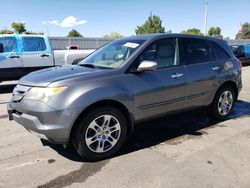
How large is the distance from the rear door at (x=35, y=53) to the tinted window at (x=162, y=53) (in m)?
6.61

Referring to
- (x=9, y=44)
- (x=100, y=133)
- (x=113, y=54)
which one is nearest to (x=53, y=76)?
(x=100, y=133)

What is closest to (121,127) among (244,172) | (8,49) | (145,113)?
(145,113)

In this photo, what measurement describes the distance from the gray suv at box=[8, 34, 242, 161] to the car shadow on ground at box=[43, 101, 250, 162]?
345 millimetres

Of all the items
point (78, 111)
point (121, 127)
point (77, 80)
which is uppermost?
point (77, 80)

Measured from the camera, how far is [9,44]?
32.1 feet

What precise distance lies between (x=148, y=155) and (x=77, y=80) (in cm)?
149

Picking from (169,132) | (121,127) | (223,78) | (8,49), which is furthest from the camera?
(8,49)

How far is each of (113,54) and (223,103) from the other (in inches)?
101

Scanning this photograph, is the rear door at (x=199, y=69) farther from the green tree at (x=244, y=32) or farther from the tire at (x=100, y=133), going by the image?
the green tree at (x=244, y=32)

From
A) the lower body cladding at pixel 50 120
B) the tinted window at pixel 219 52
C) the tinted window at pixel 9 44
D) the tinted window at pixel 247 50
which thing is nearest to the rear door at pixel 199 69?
the tinted window at pixel 219 52

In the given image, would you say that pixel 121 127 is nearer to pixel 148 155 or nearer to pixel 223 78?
pixel 148 155

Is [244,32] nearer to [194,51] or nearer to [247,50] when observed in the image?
[247,50]

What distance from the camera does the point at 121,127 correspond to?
13.6 feet

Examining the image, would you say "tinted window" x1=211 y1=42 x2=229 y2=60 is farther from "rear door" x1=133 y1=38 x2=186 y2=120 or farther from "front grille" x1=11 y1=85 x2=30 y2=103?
"front grille" x1=11 y1=85 x2=30 y2=103
